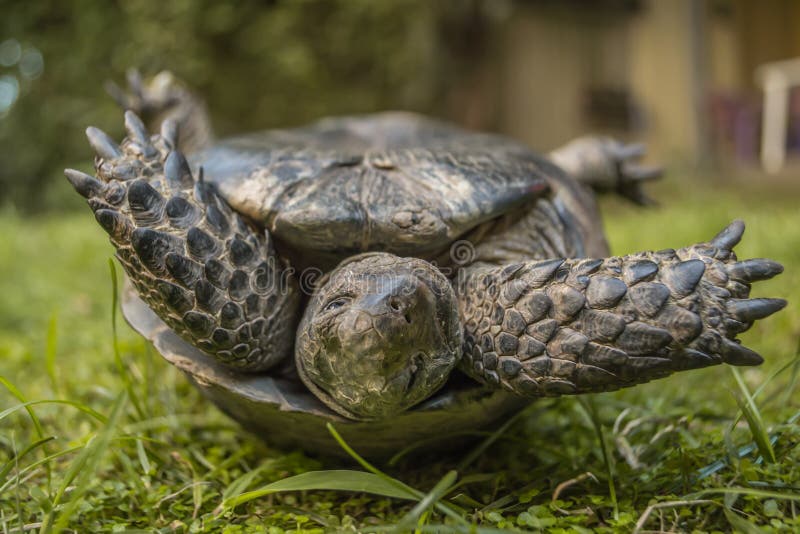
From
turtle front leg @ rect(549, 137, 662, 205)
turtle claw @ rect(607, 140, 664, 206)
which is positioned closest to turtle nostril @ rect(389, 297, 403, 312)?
turtle front leg @ rect(549, 137, 662, 205)

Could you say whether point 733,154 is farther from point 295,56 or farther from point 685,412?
point 685,412

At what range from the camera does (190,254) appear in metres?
1.15

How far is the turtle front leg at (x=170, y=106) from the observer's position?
8.37 ft

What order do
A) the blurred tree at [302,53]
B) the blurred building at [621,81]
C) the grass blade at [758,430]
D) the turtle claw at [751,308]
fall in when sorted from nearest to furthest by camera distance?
the turtle claw at [751,308]
the grass blade at [758,430]
the blurred tree at [302,53]
the blurred building at [621,81]

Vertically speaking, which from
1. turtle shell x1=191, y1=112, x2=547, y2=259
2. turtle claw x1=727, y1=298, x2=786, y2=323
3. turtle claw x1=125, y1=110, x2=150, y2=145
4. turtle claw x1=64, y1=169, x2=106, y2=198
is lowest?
turtle claw x1=727, y1=298, x2=786, y2=323

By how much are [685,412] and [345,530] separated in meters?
0.87

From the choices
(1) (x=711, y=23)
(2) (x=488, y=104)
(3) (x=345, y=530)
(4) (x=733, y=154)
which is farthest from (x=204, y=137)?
(1) (x=711, y=23)

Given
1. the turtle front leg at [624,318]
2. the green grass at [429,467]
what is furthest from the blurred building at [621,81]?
the turtle front leg at [624,318]

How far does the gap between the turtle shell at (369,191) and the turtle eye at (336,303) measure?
0.18 metres

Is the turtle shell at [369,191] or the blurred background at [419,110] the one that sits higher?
the turtle shell at [369,191]

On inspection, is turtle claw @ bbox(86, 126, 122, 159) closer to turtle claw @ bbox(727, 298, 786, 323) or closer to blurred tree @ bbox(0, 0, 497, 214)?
turtle claw @ bbox(727, 298, 786, 323)

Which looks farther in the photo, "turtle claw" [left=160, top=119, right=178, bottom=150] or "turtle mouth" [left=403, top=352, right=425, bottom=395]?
"turtle claw" [left=160, top=119, right=178, bottom=150]

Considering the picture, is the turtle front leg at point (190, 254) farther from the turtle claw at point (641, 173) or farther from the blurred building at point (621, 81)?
the blurred building at point (621, 81)

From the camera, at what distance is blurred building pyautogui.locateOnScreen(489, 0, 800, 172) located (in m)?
7.24
